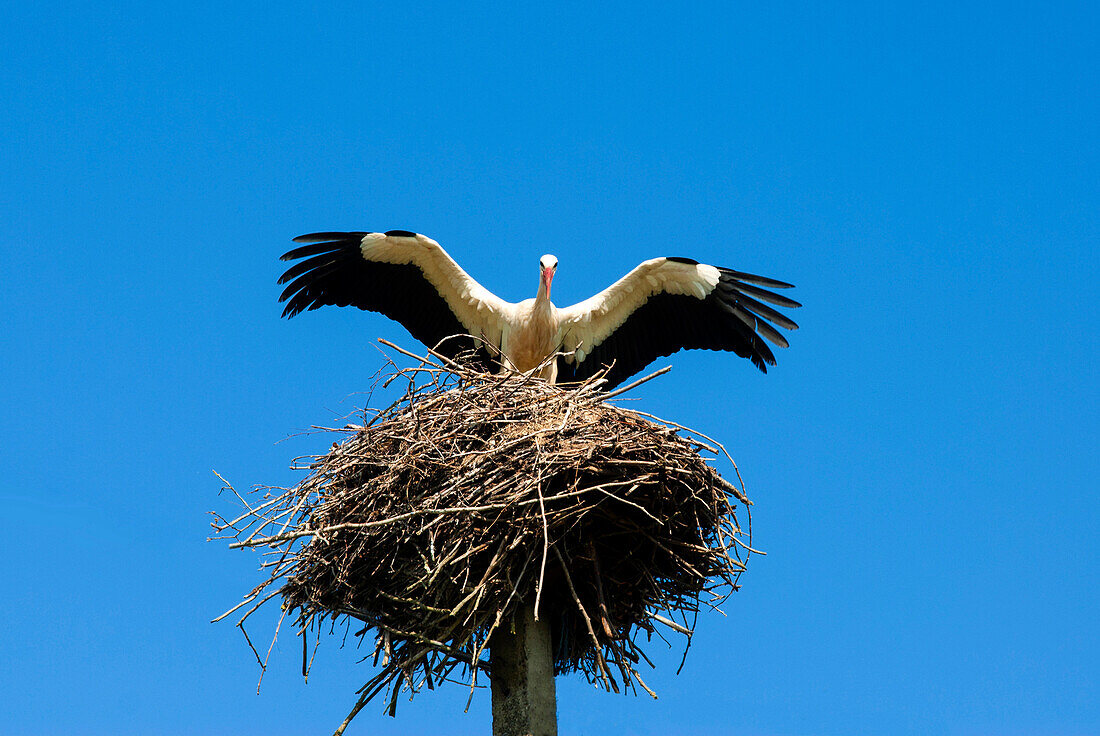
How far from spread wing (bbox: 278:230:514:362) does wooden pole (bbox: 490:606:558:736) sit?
9.59ft

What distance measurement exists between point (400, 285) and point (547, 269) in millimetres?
1196

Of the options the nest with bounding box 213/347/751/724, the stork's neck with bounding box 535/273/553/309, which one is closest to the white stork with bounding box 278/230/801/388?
the stork's neck with bounding box 535/273/553/309

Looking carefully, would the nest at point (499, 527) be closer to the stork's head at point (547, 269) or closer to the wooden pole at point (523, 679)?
the wooden pole at point (523, 679)

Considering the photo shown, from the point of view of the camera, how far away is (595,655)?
19.4ft

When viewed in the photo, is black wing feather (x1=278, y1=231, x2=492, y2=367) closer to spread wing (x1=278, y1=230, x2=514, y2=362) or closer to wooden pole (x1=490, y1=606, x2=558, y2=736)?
spread wing (x1=278, y1=230, x2=514, y2=362)

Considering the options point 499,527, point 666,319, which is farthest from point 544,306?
point 499,527

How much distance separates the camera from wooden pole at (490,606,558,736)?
5.43m

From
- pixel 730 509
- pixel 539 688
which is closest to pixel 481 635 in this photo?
pixel 539 688

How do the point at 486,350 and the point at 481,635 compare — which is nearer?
the point at 481,635

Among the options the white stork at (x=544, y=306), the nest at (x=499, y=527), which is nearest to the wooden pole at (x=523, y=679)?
the nest at (x=499, y=527)

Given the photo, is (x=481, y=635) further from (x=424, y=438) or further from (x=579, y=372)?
(x=579, y=372)

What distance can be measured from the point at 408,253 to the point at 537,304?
1.07 m

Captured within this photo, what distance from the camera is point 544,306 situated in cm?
804

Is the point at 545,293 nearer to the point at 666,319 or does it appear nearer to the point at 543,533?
the point at 666,319
